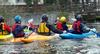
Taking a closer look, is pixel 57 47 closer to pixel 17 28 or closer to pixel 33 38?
pixel 33 38

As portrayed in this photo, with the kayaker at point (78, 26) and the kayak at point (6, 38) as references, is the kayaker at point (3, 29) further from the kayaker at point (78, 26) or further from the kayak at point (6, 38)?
the kayaker at point (78, 26)

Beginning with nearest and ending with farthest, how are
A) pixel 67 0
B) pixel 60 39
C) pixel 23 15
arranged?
pixel 60 39
pixel 23 15
pixel 67 0

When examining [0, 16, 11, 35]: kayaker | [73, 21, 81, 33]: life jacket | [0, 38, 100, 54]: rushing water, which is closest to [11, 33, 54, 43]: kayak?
[0, 38, 100, 54]: rushing water

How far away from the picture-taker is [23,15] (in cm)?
4531

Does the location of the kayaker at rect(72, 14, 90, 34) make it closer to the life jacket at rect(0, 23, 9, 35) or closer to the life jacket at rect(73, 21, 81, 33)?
the life jacket at rect(73, 21, 81, 33)

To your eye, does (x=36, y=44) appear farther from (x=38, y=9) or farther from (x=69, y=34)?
(x=38, y=9)

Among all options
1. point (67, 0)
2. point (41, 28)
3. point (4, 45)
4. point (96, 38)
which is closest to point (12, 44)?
point (4, 45)

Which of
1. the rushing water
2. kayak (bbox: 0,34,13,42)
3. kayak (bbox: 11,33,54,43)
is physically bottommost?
the rushing water

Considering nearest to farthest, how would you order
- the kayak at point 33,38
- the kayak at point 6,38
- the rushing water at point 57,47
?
1. the rushing water at point 57,47
2. the kayak at point 33,38
3. the kayak at point 6,38

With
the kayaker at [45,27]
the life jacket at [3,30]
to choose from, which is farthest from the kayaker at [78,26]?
the life jacket at [3,30]

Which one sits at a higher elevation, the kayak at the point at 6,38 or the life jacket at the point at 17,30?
the life jacket at the point at 17,30

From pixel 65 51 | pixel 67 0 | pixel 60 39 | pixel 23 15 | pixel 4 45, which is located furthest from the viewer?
pixel 67 0

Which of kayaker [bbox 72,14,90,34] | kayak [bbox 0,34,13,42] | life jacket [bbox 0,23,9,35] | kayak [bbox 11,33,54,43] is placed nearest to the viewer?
kayak [bbox 11,33,54,43]

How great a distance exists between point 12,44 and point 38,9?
27331 mm
